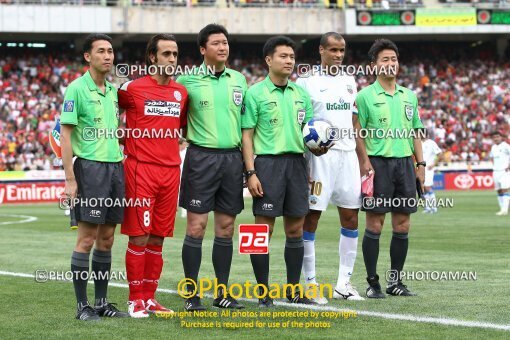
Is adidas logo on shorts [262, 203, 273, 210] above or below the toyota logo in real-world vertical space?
above

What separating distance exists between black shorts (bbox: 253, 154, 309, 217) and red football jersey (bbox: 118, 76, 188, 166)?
0.86m

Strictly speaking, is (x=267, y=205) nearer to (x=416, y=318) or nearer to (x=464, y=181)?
(x=416, y=318)

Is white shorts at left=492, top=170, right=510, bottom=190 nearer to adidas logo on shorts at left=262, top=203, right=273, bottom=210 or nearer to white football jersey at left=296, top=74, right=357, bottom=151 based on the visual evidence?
white football jersey at left=296, top=74, right=357, bottom=151

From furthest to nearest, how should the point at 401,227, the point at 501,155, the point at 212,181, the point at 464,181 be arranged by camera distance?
1. the point at 464,181
2. the point at 501,155
3. the point at 401,227
4. the point at 212,181

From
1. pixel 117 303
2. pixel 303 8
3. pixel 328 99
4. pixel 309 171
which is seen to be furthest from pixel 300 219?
pixel 303 8

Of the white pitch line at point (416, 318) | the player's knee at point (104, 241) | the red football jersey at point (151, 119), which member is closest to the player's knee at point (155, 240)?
the player's knee at point (104, 241)

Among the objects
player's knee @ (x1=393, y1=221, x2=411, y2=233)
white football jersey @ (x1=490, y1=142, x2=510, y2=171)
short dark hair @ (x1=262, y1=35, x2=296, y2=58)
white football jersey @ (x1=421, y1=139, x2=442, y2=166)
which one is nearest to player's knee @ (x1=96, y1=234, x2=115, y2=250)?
short dark hair @ (x1=262, y1=35, x2=296, y2=58)

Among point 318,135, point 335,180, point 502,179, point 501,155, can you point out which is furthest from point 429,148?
point 318,135

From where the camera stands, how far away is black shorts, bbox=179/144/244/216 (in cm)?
823

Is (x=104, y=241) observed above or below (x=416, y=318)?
above

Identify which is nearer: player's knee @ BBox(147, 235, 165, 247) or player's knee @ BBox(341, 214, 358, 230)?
player's knee @ BBox(147, 235, 165, 247)

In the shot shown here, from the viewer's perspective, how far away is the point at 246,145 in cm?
838

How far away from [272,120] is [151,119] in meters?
1.12

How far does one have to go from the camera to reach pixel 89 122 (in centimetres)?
789
